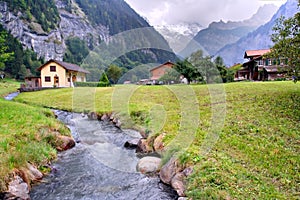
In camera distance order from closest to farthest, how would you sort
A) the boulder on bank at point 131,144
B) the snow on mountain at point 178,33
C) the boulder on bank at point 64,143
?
1. the boulder on bank at point 64,143
2. the boulder on bank at point 131,144
3. the snow on mountain at point 178,33

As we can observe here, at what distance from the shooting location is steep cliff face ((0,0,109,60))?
311 ft

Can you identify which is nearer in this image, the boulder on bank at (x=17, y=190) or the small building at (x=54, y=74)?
the boulder on bank at (x=17, y=190)

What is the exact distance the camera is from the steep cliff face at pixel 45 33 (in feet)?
311

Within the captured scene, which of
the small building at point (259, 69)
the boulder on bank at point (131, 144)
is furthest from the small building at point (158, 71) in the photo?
the boulder on bank at point (131, 144)

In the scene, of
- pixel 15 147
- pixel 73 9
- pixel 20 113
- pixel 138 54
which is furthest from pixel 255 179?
pixel 73 9

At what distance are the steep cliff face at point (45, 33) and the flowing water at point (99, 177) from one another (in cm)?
9823

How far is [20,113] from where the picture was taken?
568 inches

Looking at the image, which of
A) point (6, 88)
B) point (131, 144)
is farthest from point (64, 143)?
point (6, 88)

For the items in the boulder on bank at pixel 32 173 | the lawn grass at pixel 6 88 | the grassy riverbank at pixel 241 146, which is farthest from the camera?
the lawn grass at pixel 6 88

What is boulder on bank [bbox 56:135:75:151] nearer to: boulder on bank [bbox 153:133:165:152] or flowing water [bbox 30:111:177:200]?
flowing water [bbox 30:111:177:200]

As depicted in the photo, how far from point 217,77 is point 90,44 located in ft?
383

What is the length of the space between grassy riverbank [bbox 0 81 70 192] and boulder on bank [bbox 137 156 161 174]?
3703mm

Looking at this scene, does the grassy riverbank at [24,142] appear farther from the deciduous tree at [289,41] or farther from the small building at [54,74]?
the small building at [54,74]

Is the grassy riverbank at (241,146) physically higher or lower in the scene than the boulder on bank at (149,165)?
higher
